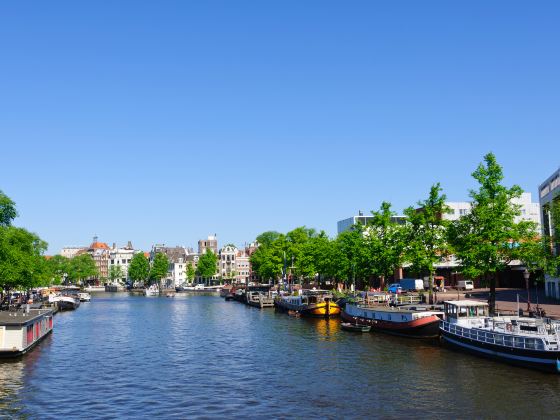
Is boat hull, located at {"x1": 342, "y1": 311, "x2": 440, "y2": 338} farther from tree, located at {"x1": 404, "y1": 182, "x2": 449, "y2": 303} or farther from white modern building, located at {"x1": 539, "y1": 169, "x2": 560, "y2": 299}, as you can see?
white modern building, located at {"x1": 539, "y1": 169, "x2": 560, "y2": 299}

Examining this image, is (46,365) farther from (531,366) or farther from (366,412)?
(531,366)

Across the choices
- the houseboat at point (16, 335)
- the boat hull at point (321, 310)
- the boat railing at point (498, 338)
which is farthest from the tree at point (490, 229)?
the houseboat at point (16, 335)

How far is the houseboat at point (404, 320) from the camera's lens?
69.1 m

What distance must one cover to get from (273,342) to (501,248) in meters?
29.8

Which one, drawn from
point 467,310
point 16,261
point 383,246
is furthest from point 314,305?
point 16,261

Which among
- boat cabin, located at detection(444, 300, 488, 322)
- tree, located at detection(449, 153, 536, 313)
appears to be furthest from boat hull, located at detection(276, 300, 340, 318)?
boat cabin, located at detection(444, 300, 488, 322)

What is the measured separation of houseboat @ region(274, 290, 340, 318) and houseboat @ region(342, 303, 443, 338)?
14.2m

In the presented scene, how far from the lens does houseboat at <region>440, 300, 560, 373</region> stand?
47.3m

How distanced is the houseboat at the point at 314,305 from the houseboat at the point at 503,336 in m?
37.1

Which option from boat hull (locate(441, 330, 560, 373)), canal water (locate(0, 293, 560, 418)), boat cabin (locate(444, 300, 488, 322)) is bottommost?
canal water (locate(0, 293, 560, 418))

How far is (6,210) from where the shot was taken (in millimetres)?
116062

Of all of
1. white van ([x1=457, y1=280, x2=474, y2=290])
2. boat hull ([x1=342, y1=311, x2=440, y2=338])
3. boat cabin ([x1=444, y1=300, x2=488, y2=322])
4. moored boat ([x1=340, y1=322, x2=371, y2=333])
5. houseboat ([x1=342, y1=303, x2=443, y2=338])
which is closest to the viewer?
boat cabin ([x1=444, y1=300, x2=488, y2=322])

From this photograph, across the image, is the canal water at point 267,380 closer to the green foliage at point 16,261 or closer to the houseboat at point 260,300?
the green foliage at point 16,261

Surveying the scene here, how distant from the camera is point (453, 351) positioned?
60.6 m
